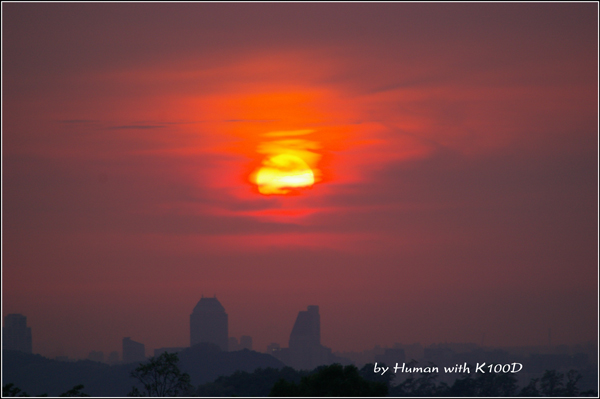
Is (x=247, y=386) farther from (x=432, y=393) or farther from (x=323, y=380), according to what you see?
(x=323, y=380)

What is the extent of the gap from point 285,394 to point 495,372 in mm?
88460

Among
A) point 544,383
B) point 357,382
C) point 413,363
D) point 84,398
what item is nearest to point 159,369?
point 84,398

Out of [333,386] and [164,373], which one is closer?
[333,386]

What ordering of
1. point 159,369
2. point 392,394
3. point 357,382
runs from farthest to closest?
point 392,394 → point 159,369 → point 357,382

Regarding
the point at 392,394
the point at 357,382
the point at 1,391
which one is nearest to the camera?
the point at 1,391

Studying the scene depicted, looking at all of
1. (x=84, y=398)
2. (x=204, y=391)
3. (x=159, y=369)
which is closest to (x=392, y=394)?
(x=204, y=391)

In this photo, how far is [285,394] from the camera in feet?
168

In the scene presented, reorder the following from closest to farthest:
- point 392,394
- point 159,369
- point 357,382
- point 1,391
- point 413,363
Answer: point 1,391
point 357,382
point 159,369
point 392,394
point 413,363

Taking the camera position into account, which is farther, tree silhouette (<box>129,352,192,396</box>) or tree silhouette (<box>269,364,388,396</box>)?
tree silhouette (<box>129,352,192,396</box>)

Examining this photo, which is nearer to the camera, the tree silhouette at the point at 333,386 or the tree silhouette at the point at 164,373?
the tree silhouette at the point at 333,386

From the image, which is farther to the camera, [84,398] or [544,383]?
[544,383]

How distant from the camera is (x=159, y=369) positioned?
2918 inches

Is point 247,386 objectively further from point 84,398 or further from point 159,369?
point 84,398

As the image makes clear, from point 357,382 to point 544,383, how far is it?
93.0 m
